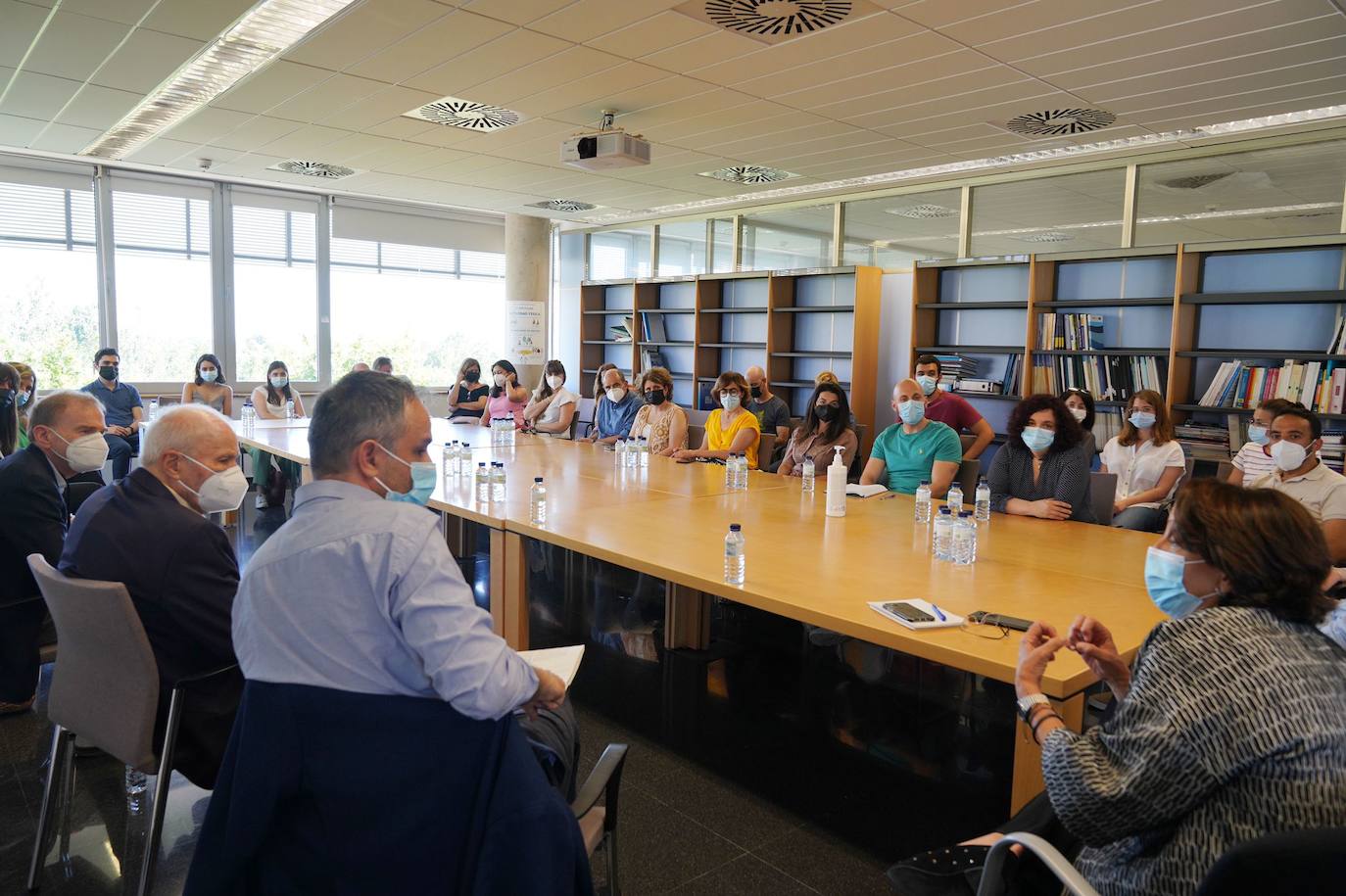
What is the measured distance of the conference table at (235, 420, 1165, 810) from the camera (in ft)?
7.04

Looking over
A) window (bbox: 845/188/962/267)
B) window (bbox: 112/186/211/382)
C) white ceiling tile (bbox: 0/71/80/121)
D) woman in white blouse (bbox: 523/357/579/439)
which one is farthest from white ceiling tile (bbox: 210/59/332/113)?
window (bbox: 845/188/962/267)

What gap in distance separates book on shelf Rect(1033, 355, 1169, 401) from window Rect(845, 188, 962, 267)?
153cm

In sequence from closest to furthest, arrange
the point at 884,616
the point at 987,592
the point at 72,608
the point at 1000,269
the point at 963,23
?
1. the point at 72,608
2. the point at 884,616
3. the point at 987,592
4. the point at 963,23
5. the point at 1000,269

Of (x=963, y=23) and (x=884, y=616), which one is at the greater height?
(x=963, y=23)

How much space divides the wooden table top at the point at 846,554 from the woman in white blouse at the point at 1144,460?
1580mm

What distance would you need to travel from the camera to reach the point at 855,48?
4.56m

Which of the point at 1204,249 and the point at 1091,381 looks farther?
the point at 1091,381

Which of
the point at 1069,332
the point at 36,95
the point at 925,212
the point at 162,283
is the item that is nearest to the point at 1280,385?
the point at 1069,332

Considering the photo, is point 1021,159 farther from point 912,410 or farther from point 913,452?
point 913,452

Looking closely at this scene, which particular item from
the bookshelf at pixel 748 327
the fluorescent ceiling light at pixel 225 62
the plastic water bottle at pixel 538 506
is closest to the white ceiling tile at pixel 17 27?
the fluorescent ceiling light at pixel 225 62

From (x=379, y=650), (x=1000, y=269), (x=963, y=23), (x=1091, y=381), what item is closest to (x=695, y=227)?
(x=1000, y=269)

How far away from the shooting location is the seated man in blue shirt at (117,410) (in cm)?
735

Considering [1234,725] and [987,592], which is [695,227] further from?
[1234,725]

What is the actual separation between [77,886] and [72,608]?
0.84 metres
